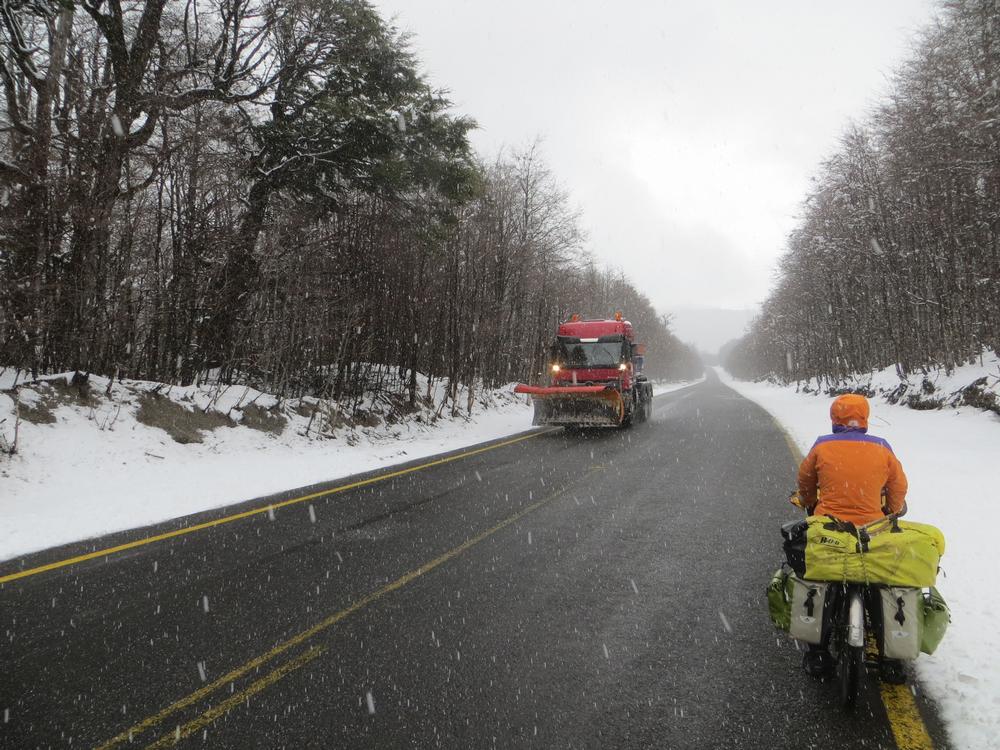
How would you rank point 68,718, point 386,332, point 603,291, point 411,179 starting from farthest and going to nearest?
point 603,291 < point 386,332 < point 411,179 < point 68,718

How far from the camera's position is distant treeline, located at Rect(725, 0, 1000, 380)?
15.2 meters

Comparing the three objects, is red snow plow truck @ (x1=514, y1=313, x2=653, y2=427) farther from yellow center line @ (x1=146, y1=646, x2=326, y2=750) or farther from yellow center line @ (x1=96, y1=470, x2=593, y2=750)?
yellow center line @ (x1=146, y1=646, x2=326, y2=750)

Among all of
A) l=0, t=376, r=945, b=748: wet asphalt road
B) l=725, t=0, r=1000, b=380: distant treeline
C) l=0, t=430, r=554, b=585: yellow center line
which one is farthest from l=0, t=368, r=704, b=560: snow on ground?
l=725, t=0, r=1000, b=380: distant treeline

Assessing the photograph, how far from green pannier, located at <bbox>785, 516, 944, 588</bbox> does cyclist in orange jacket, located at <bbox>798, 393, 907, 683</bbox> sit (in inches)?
11.6

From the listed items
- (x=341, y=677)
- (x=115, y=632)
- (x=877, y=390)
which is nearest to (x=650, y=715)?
(x=341, y=677)

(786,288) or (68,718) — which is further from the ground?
(786,288)

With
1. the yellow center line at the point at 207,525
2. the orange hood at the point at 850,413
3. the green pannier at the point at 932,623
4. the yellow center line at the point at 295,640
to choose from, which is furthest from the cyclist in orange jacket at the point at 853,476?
the yellow center line at the point at 207,525

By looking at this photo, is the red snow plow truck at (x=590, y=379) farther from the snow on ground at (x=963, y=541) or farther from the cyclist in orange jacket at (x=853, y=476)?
the cyclist in orange jacket at (x=853, y=476)

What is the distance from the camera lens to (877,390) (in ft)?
87.1

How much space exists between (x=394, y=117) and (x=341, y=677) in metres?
12.6

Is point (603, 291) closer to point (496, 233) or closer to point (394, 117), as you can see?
point (496, 233)

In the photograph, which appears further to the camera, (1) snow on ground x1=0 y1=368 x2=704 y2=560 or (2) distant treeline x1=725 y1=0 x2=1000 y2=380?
(2) distant treeline x1=725 y1=0 x2=1000 y2=380

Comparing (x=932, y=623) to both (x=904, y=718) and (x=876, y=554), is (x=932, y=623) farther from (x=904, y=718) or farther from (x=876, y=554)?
(x=904, y=718)

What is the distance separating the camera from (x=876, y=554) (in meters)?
2.95
